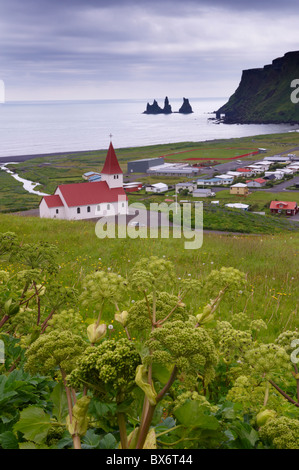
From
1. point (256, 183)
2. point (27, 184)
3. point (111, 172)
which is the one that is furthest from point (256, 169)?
point (111, 172)

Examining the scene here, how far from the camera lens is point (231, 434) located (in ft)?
6.49

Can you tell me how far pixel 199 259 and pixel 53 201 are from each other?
51.3m

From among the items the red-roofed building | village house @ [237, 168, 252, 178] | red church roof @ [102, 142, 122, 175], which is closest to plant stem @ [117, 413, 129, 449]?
red church roof @ [102, 142, 122, 175]

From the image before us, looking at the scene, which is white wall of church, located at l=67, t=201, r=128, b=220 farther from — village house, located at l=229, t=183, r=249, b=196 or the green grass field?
village house, located at l=229, t=183, r=249, b=196

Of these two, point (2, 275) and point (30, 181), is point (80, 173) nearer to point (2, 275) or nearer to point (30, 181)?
point (30, 181)

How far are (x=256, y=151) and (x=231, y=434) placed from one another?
186391 millimetres

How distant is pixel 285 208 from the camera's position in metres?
80.1

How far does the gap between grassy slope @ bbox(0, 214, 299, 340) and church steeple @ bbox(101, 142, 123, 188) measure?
4592cm

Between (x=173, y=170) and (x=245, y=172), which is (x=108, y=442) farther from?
(x=173, y=170)

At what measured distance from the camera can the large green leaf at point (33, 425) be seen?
68.9 inches

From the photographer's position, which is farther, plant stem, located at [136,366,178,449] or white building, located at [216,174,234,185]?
white building, located at [216,174,234,185]

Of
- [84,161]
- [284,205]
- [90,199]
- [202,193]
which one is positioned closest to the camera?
[90,199]

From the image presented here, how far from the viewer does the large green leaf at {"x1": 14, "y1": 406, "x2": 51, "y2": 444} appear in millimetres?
1750
